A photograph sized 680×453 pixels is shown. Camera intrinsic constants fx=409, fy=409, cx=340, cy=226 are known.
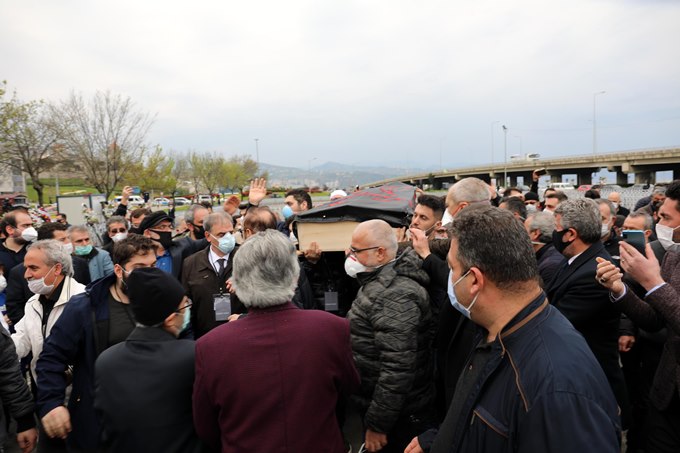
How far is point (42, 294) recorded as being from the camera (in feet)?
11.6

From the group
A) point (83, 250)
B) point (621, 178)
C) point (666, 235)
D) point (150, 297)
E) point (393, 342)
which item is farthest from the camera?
point (621, 178)

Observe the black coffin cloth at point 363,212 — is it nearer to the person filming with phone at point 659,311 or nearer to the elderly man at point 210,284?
the elderly man at point 210,284

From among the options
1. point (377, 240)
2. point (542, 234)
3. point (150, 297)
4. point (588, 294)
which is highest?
point (377, 240)

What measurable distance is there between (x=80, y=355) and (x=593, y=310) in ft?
12.4

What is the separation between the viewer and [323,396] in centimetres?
212

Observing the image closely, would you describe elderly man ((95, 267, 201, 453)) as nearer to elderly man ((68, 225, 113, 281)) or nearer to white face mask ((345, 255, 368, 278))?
white face mask ((345, 255, 368, 278))

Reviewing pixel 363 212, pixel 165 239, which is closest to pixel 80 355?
pixel 363 212

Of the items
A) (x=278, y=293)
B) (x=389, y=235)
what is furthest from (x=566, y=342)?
(x=389, y=235)

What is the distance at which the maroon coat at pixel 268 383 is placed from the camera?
78.8 inches

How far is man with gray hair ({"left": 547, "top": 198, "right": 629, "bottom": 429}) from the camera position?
3094 mm

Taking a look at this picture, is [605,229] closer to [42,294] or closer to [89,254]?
[42,294]

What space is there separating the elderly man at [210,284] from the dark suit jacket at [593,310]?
300cm

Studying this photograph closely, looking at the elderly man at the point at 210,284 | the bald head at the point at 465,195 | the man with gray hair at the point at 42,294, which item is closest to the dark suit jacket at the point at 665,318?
the bald head at the point at 465,195

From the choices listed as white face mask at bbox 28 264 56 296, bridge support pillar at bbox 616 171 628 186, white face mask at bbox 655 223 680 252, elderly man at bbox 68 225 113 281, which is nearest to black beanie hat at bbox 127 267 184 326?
white face mask at bbox 28 264 56 296
